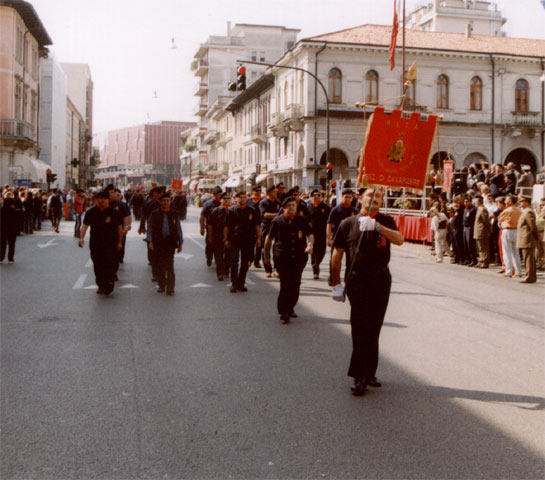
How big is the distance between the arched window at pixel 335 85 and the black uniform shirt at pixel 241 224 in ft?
116

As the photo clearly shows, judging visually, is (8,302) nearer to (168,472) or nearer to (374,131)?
(374,131)

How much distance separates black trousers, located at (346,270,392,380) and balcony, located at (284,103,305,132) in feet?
135

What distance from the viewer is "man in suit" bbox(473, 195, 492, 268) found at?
663 inches

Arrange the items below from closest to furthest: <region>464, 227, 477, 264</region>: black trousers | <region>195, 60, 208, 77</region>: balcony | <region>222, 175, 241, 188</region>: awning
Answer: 1. <region>464, 227, 477, 264</region>: black trousers
2. <region>222, 175, 241, 188</region>: awning
3. <region>195, 60, 208, 77</region>: balcony

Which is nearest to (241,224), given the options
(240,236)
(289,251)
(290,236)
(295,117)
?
(240,236)

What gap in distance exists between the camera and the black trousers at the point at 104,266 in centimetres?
1150

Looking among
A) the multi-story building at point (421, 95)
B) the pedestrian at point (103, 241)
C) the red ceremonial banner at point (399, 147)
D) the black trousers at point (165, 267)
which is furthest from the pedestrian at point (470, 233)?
Answer: the multi-story building at point (421, 95)

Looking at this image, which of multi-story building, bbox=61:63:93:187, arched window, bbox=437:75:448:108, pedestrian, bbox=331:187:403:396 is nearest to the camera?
pedestrian, bbox=331:187:403:396

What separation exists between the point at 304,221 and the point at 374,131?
8.75 feet

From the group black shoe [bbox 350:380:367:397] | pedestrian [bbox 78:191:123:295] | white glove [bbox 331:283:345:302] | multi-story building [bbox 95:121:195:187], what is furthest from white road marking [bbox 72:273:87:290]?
multi-story building [bbox 95:121:195:187]

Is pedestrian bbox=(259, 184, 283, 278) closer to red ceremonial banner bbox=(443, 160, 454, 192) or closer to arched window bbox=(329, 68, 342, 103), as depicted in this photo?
red ceremonial banner bbox=(443, 160, 454, 192)

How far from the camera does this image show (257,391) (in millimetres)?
5844

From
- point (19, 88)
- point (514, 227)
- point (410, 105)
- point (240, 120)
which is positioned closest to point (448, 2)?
point (240, 120)

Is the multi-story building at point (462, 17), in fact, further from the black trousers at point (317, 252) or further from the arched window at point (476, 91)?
the black trousers at point (317, 252)
